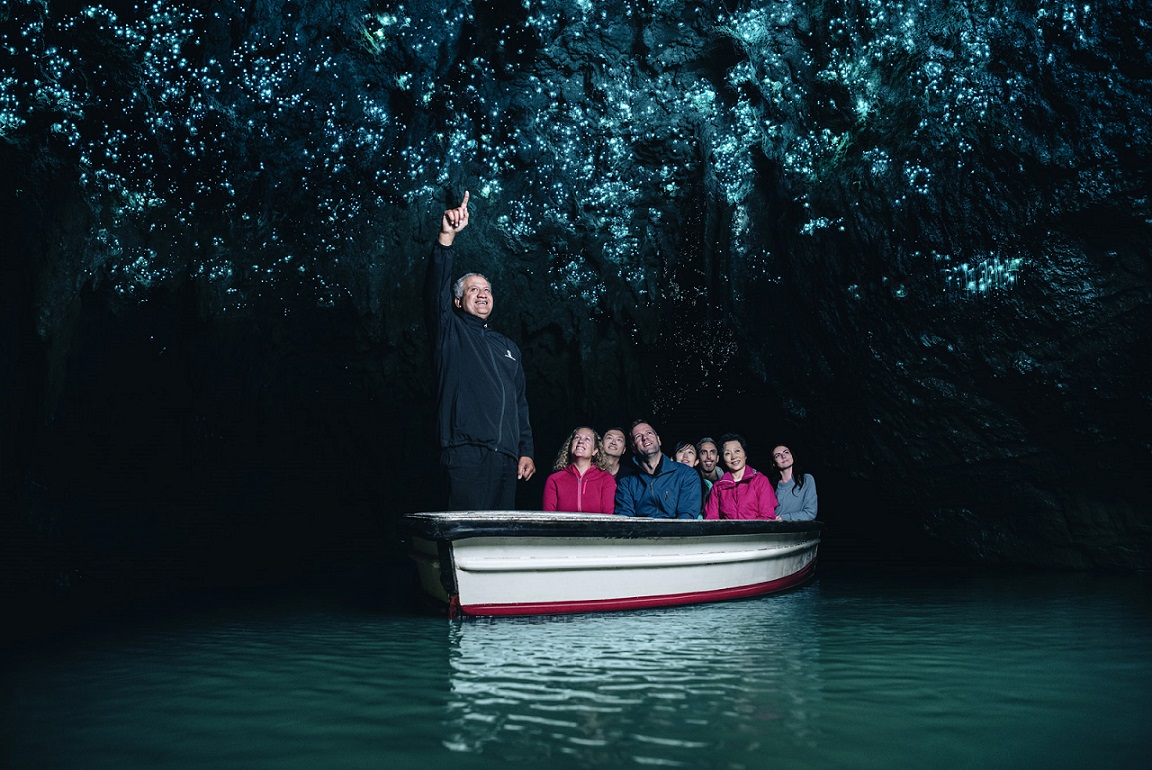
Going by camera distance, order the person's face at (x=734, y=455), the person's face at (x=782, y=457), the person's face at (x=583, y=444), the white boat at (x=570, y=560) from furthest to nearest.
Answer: the person's face at (x=782, y=457) < the person's face at (x=734, y=455) < the person's face at (x=583, y=444) < the white boat at (x=570, y=560)

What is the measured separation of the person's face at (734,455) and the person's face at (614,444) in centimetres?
76

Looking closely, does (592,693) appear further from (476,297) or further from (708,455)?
(708,455)

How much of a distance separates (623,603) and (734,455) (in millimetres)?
1672

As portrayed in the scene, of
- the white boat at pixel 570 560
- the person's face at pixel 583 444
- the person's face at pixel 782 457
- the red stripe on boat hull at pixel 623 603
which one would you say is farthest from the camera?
the person's face at pixel 782 457

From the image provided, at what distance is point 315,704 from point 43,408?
5.96m

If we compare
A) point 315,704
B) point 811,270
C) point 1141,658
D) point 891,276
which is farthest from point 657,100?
point 315,704

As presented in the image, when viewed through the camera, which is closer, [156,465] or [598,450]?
[598,450]

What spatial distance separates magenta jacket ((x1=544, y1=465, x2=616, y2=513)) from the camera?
552cm

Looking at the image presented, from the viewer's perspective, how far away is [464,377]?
460 cm

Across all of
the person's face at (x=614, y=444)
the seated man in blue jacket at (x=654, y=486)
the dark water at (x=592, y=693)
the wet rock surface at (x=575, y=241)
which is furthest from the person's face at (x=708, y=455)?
the dark water at (x=592, y=693)

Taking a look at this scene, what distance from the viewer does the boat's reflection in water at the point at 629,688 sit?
2.21 m

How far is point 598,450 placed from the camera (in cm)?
642

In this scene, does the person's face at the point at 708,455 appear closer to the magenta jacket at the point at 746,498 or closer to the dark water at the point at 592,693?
the magenta jacket at the point at 746,498

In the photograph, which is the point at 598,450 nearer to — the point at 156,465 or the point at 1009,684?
the point at 1009,684
